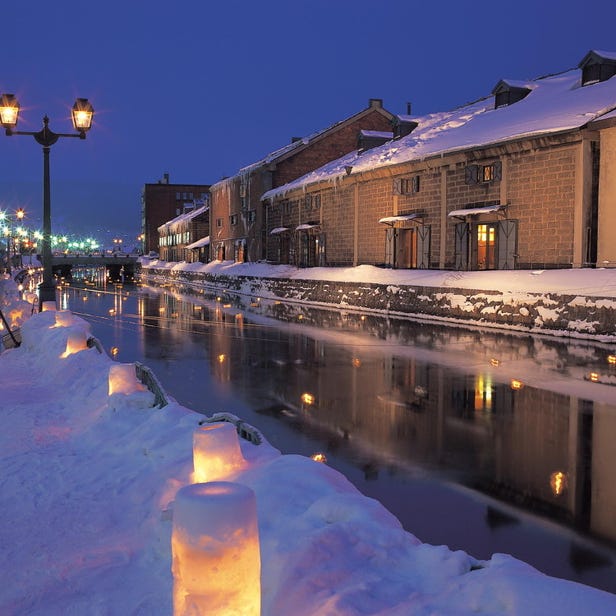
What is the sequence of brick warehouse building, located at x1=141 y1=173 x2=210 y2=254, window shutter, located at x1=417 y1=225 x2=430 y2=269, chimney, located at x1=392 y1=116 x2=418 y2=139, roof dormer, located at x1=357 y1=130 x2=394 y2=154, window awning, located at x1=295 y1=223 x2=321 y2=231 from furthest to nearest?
brick warehouse building, located at x1=141 y1=173 x2=210 y2=254
roof dormer, located at x1=357 y1=130 x2=394 y2=154
window awning, located at x1=295 y1=223 x2=321 y2=231
chimney, located at x1=392 y1=116 x2=418 y2=139
window shutter, located at x1=417 y1=225 x2=430 y2=269

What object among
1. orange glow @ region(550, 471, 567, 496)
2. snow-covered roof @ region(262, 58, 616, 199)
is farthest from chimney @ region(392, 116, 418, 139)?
orange glow @ region(550, 471, 567, 496)

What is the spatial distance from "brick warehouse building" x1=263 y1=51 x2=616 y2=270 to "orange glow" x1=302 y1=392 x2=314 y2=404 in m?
14.0

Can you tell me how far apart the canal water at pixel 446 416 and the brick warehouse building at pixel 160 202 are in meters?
99.3

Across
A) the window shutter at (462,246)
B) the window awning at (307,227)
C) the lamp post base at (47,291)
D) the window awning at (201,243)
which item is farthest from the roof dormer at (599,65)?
the window awning at (201,243)

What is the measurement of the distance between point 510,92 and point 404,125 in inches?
Answer: 296

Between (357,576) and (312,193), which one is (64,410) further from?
(312,193)

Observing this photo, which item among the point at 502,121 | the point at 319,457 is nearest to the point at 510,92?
the point at 502,121

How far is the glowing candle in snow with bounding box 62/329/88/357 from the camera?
11.5 metres

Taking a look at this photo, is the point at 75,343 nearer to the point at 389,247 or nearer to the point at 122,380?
the point at 122,380

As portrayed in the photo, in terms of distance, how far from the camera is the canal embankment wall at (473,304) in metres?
16.5

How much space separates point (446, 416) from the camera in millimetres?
8453

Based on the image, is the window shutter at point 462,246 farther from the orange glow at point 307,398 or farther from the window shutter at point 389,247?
the orange glow at point 307,398

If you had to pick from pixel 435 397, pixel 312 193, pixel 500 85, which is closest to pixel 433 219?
pixel 500 85

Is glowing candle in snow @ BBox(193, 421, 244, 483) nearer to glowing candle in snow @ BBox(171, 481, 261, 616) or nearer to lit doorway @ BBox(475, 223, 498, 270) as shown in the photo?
glowing candle in snow @ BBox(171, 481, 261, 616)
